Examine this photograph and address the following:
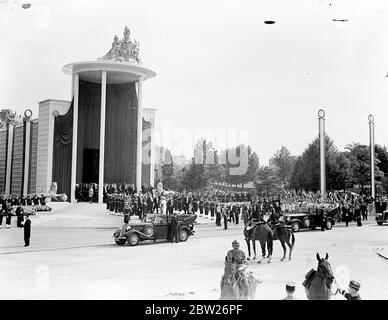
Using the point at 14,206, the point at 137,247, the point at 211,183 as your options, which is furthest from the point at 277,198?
the point at 14,206

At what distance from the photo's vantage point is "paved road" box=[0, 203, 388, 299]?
963cm

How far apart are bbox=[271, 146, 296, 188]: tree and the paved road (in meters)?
3.13

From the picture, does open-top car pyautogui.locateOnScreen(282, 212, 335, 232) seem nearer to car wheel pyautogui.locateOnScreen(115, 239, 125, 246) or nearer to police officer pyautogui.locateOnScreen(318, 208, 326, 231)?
police officer pyautogui.locateOnScreen(318, 208, 326, 231)

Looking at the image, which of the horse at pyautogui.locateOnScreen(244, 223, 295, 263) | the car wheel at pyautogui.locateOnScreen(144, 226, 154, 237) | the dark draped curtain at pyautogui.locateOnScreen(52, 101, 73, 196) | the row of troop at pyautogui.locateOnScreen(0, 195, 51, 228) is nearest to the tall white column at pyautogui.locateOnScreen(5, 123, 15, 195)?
the row of troop at pyautogui.locateOnScreen(0, 195, 51, 228)

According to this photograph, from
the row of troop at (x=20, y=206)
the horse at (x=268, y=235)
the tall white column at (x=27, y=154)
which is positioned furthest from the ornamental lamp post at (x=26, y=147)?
the horse at (x=268, y=235)

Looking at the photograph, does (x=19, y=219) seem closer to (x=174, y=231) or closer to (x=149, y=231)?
(x=149, y=231)

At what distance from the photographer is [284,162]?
20.4 m

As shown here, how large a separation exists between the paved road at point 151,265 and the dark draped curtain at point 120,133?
14.9 meters

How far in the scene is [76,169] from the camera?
32688 millimetres

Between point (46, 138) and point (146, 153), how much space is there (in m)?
6.90

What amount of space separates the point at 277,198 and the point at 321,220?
106 inches
